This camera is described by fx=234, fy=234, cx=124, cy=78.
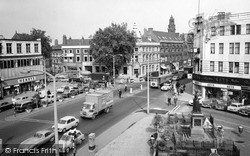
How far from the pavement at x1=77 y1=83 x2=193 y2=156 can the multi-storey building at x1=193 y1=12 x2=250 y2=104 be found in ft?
54.0

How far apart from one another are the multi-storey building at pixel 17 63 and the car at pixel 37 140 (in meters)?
27.3

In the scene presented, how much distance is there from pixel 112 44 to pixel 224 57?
97.5 ft

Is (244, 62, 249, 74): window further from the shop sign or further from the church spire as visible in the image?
the church spire

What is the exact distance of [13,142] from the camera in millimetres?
22672

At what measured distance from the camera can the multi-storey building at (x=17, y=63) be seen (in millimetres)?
45719

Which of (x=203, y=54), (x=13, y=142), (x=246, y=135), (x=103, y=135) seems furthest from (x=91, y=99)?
(x=203, y=54)

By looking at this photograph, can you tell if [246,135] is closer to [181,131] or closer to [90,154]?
[181,131]

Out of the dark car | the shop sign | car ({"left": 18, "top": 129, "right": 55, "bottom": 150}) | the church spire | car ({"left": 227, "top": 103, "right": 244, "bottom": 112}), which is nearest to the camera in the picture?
car ({"left": 18, "top": 129, "right": 55, "bottom": 150})

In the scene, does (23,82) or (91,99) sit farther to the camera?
(23,82)

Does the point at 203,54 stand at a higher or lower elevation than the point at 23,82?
higher

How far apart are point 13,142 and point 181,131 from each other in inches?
652

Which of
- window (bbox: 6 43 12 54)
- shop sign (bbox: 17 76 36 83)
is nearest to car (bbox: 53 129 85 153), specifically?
shop sign (bbox: 17 76 36 83)

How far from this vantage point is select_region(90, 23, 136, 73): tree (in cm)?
6175

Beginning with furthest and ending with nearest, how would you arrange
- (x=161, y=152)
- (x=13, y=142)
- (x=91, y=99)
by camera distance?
(x=91, y=99) → (x=13, y=142) → (x=161, y=152)
